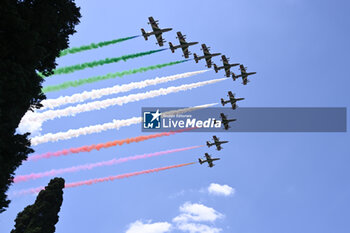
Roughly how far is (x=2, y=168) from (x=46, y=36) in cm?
1474

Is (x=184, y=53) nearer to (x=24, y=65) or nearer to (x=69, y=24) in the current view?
(x=69, y=24)

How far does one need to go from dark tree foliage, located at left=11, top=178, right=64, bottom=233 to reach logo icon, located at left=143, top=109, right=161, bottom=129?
16.7 metres

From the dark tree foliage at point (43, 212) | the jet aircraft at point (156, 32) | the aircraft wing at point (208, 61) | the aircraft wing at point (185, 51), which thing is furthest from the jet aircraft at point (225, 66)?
the dark tree foliage at point (43, 212)

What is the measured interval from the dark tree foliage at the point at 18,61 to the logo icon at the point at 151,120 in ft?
78.8

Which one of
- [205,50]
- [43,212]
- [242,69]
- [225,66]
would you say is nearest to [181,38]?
[205,50]

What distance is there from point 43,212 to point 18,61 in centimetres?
2885

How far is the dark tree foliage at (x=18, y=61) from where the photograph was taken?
31547mm

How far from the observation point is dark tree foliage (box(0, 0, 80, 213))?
104 ft

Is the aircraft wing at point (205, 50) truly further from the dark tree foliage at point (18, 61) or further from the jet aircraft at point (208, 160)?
the dark tree foliage at point (18, 61)

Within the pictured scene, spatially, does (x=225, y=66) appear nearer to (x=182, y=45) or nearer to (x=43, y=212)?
(x=182, y=45)

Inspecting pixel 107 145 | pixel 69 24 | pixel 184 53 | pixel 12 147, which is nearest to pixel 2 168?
pixel 12 147

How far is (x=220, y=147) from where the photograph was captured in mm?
77312

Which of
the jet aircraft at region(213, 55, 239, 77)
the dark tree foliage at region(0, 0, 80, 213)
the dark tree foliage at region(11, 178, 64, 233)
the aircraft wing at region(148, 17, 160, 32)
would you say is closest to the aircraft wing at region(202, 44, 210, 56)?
the jet aircraft at region(213, 55, 239, 77)

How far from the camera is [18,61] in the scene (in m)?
33.8
